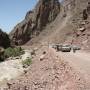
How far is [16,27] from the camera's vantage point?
173 m

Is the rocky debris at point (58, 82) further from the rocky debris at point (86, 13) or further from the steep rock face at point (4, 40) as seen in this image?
the steep rock face at point (4, 40)

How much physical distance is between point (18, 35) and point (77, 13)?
6572 centimetres

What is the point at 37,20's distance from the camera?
157 meters

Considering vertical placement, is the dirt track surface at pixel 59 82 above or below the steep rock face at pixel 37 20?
below

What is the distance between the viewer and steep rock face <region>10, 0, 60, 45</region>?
151 metres

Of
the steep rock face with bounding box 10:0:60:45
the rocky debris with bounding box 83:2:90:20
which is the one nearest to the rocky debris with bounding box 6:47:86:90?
the rocky debris with bounding box 83:2:90:20

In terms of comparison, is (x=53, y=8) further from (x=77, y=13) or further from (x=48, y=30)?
(x=77, y=13)

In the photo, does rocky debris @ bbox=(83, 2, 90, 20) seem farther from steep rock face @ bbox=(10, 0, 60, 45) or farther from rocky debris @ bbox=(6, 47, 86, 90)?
rocky debris @ bbox=(6, 47, 86, 90)

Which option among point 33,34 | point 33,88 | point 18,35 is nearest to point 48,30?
point 33,34

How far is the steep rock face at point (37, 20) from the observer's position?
15062cm

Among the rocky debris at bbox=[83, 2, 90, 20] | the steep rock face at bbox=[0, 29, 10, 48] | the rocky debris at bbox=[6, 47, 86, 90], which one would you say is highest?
the rocky debris at bbox=[83, 2, 90, 20]

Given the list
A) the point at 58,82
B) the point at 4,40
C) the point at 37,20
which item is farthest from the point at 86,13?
the point at 58,82

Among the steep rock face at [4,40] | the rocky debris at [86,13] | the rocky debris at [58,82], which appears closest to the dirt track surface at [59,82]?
the rocky debris at [58,82]

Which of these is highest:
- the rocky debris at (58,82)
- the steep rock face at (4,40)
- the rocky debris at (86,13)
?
the rocky debris at (86,13)
